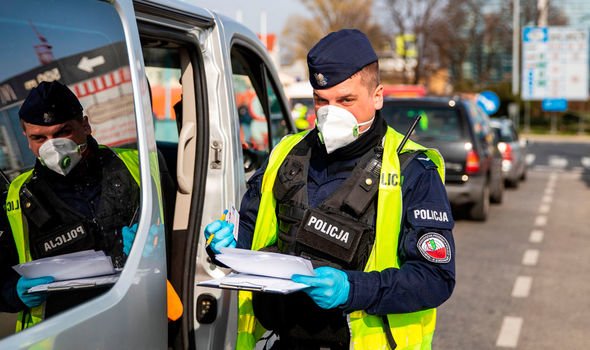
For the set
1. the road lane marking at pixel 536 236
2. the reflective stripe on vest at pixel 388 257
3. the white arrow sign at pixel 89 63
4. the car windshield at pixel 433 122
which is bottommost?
the road lane marking at pixel 536 236

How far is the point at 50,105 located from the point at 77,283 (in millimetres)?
484

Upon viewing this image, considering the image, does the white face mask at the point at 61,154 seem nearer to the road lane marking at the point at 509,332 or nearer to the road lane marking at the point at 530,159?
the road lane marking at the point at 509,332

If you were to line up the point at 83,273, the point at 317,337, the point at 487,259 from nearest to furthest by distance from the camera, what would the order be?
the point at 83,273 → the point at 317,337 → the point at 487,259

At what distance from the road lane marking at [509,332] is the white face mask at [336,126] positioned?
372cm

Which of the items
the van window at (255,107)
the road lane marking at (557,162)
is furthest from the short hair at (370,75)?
the road lane marking at (557,162)

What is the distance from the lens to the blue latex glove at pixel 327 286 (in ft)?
7.29

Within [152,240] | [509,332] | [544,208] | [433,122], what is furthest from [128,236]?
[544,208]

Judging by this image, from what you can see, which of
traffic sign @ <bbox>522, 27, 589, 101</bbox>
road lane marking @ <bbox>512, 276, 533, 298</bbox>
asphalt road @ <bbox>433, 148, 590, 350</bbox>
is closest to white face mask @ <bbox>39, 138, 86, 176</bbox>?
asphalt road @ <bbox>433, 148, 590, 350</bbox>

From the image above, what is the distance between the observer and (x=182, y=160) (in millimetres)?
3309

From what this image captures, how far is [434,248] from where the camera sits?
2350mm

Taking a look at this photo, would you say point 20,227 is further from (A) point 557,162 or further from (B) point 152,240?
(A) point 557,162

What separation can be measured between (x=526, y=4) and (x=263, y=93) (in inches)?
2250

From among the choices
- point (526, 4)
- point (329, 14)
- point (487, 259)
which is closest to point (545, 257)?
point (487, 259)

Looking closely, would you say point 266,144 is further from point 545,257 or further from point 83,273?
point 545,257
